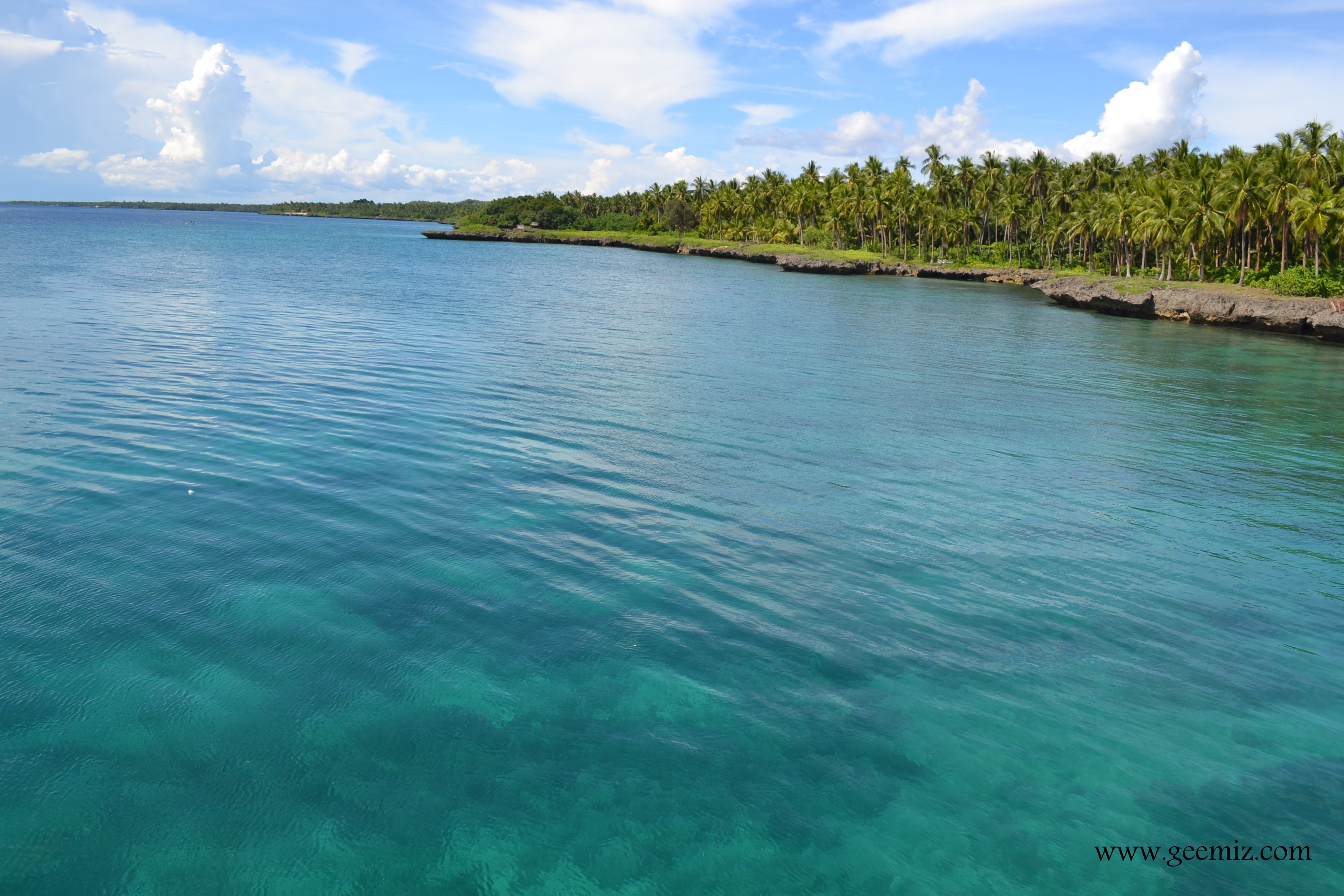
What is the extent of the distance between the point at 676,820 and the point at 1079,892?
3284 millimetres

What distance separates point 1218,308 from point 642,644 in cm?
6486

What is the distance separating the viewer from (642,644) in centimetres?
961

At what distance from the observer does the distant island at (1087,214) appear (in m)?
71.4

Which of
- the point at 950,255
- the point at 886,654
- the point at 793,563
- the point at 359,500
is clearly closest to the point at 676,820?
the point at 886,654

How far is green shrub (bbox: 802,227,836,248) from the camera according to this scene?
153 meters

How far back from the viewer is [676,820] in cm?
680

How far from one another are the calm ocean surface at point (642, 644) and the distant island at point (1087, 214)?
201ft

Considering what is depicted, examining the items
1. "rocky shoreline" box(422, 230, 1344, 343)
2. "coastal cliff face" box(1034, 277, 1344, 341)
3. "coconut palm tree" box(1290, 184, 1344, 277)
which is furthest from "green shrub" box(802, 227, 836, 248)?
"coconut palm tree" box(1290, 184, 1344, 277)

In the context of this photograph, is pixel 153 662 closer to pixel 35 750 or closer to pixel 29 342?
pixel 35 750

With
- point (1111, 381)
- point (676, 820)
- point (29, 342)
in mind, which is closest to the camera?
point (676, 820)

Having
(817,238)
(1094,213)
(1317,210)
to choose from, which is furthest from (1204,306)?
(817,238)

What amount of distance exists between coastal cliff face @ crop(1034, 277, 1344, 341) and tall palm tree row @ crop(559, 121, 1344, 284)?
12382 millimetres

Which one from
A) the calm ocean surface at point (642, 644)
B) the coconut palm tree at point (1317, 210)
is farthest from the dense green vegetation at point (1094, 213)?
the calm ocean surface at point (642, 644)

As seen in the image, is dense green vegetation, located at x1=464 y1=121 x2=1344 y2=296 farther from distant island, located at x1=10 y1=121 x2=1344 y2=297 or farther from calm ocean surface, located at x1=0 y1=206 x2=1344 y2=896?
calm ocean surface, located at x1=0 y1=206 x2=1344 y2=896
